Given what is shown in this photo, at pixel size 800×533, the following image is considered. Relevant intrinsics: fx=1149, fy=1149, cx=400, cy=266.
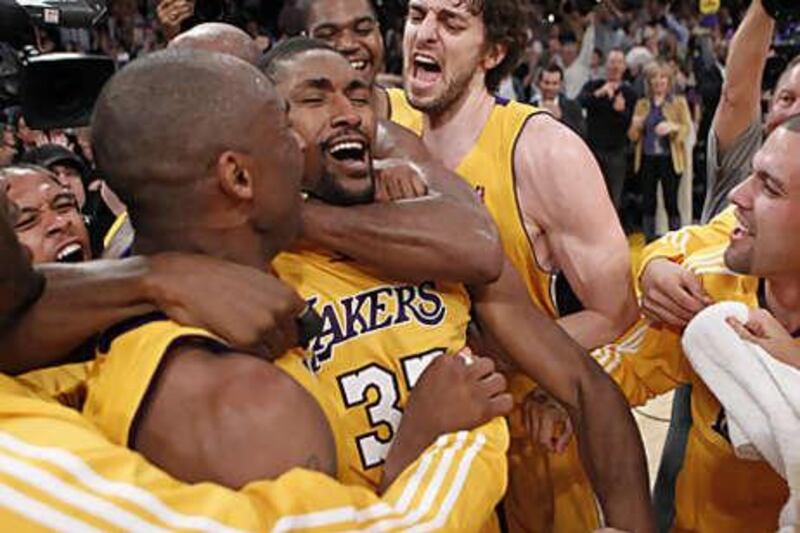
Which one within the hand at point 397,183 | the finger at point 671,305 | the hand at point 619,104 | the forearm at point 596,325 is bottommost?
the hand at point 619,104

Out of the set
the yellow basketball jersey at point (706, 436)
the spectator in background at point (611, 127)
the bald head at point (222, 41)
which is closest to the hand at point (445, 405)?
the yellow basketball jersey at point (706, 436)

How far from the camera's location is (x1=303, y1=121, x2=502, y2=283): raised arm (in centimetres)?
194

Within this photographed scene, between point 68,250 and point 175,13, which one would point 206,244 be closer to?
point 68,250

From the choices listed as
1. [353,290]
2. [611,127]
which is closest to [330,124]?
[353,290]

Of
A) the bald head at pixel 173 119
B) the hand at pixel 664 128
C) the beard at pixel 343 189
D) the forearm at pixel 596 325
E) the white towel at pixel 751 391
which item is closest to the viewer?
the bald head at pixel 173 119

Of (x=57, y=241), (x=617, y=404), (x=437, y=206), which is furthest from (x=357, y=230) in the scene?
(x=57, y=241)

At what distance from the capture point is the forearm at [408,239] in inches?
76.2

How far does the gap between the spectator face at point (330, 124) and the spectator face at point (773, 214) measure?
700 millimetres

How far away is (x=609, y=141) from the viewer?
32.3 feet

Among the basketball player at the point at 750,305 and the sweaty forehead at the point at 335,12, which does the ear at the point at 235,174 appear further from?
the sweaty forehead at the point at 335,12

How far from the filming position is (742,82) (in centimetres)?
335

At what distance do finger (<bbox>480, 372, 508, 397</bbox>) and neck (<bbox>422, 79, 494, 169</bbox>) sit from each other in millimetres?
1086

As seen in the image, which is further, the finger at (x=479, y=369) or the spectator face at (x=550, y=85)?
the spectator face at (x=550, y=85)

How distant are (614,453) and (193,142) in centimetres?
109
